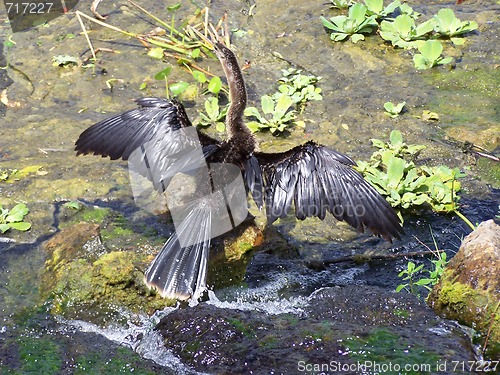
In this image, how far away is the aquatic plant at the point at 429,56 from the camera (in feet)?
21.7

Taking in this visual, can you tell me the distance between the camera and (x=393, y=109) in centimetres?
616

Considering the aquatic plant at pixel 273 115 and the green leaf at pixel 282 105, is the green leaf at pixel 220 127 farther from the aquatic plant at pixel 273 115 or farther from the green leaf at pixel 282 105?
the green leaf at pixel 282 105

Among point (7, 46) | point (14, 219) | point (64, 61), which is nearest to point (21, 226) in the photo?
point (14, 219)

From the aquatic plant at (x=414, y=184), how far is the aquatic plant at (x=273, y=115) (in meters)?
0.95

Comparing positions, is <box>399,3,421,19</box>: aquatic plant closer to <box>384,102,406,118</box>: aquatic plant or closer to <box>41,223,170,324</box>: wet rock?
<box>384,102,406,118</box>: aquatic plant

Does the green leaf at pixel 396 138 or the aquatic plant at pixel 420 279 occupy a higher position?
the green leaf at pixel 396 138

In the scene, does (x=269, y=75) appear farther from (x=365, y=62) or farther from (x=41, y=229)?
(x=41, y=229)

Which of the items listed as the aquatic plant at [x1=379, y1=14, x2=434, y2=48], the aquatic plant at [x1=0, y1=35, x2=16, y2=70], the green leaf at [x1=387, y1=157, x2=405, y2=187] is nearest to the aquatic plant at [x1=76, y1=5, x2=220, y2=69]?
the aquatic plant at [x1=0, y1=35, x2=16, y2=70]

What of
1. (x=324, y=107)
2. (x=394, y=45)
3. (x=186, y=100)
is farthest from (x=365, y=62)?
(x=186, y=100)

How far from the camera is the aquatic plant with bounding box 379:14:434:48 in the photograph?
6.91 meters

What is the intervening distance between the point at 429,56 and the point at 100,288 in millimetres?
4115

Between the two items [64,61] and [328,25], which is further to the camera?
[328,25]

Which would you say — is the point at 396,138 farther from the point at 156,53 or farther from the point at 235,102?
the point at 156,53

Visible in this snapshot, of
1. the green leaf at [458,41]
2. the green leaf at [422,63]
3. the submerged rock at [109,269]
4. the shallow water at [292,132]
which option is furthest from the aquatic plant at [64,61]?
the green leaf at [458,41]
